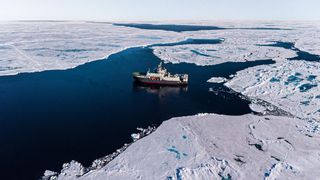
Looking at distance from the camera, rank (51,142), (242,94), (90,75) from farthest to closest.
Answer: (90,75) < (242,94) < (51,142)

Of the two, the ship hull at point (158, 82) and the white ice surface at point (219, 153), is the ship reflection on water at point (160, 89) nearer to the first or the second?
the ship hull at point (158, 82)

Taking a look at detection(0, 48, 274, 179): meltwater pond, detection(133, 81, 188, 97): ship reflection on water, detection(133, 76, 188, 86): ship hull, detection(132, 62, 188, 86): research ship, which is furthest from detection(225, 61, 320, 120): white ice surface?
detection(133, 81, 188, 97): ship reflection on water

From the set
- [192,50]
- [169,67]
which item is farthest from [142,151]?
[192,50]

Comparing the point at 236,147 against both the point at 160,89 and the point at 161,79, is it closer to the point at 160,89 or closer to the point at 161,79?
the point at 160,89

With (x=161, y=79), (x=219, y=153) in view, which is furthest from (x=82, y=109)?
(x=219, y=153)

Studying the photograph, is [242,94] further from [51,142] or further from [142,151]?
[51,142]

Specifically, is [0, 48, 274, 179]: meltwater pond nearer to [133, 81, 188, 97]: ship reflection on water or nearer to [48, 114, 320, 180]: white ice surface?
[133, 81, 188, 97]: ship reflection on water
